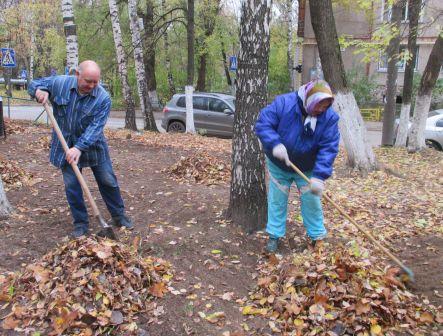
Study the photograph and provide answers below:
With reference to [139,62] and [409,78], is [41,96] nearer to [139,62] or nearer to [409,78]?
[139,62]

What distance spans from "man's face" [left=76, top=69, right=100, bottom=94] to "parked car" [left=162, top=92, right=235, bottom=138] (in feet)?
36.3

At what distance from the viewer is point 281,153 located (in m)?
3.78

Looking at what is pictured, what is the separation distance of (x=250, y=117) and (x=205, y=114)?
37.3 ft

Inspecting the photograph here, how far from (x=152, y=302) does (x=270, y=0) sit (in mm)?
3014

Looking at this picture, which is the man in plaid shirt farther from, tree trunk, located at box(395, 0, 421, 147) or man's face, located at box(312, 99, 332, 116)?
tree trunk, located at box(395, 0, 421, 147)

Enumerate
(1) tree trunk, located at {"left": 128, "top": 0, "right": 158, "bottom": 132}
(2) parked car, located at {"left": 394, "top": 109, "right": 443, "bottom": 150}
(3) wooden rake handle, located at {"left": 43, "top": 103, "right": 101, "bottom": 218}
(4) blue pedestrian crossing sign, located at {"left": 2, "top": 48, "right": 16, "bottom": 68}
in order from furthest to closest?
(4) blue pedestrian crossing sign, located at {"left": 2, "top": 48, "right": 16, "bottom": 68}
(1) tree trunk, located at {"left": 128, "top": 0, "right": 158, "bottom": 132}
(2) parked car, located at {"left": 394, "top": 109, "right": 443, "bottom": 150}
(3) wooden rake handle, located at {"left": 43, "top": 103, "right": 101, "bottom": 218}

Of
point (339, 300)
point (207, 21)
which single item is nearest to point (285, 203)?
point (339, 300)

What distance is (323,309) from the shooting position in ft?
10.5

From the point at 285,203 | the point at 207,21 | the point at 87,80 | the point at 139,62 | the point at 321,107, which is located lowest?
the point at 285,203

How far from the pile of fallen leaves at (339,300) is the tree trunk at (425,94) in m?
8.27

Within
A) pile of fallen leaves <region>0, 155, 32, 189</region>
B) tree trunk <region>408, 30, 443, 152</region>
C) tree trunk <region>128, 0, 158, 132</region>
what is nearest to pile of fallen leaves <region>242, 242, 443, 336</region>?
pile of fallen leaves <region>0, 155, 32, 189</region>

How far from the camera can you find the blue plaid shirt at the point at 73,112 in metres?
4.29

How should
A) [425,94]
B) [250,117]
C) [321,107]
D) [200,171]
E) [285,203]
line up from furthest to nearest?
[425,94] < [200,171] < [250,117] < [285,203] < [321,107]

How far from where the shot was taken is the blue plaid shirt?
169 inches
